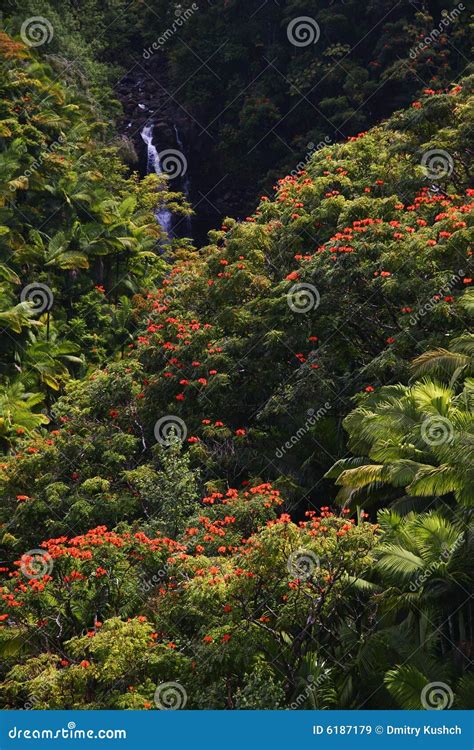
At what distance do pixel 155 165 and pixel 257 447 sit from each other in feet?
80.7

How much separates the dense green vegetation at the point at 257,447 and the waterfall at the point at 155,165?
8.15m

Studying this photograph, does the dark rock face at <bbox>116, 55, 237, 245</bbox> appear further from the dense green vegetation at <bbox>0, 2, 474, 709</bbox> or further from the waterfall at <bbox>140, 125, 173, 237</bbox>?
the dense green vegetation at <bbox>0, 2, 474, 709</bbox>

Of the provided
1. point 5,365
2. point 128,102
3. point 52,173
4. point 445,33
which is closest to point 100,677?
point 5,365

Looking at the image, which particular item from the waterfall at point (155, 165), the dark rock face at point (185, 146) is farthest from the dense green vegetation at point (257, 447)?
the dark rock face at point (185, 146)

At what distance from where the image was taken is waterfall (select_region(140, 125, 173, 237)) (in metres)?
37.2

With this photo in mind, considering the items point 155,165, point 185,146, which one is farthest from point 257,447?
point 185,146

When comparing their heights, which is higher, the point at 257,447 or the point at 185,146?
the point at 185,146

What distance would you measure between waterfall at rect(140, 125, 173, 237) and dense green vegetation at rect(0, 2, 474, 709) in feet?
26.7

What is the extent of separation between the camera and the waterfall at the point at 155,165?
122 feet

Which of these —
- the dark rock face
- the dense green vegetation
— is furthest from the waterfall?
the dense green vegetation

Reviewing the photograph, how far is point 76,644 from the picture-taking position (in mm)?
11734

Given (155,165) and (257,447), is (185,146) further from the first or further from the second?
(257,447)

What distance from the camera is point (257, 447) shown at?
17281mm

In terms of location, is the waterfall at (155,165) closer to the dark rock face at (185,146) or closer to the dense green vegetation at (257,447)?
the dark rock face at (185,146)
